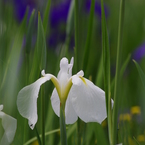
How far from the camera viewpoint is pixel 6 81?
632 millimetres

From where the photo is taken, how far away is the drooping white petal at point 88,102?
1.61ft

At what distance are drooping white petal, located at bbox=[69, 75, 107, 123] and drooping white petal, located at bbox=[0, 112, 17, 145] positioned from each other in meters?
0.10

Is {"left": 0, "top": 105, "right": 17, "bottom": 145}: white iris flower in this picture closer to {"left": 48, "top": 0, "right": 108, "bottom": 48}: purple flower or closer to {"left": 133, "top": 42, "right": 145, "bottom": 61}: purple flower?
{"left": 133, "top": 42, "right": 145, "bottom": 61}: purple flower

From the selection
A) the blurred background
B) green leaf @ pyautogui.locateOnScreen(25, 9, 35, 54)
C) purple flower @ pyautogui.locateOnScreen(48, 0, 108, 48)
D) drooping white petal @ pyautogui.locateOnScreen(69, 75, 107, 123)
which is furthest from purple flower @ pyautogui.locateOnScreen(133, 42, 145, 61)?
drooping white petal @ pyautogui.locateOnScreen(69, 75, 107, 123)

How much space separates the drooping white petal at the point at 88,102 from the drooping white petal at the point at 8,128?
10cm

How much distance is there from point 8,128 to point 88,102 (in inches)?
5.3

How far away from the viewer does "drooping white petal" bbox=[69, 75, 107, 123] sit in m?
0.49

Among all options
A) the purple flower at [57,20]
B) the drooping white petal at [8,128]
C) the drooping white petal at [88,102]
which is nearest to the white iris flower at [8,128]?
the drooping white petal at [8,128]

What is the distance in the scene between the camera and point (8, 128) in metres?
0.53

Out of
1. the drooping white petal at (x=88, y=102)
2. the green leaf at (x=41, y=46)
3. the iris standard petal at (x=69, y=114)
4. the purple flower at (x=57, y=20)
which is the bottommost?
the iris standard petal at (x=69, y=114)

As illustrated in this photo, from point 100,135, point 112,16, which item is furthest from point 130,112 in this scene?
point 112,16

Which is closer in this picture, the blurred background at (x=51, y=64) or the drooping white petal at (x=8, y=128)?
the drooping white petal at (x=8, y=128)

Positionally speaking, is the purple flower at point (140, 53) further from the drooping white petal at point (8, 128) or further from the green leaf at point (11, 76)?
the drooping white petal at point (8, 128)

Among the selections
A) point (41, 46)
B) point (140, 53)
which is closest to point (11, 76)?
point (41, 46)
